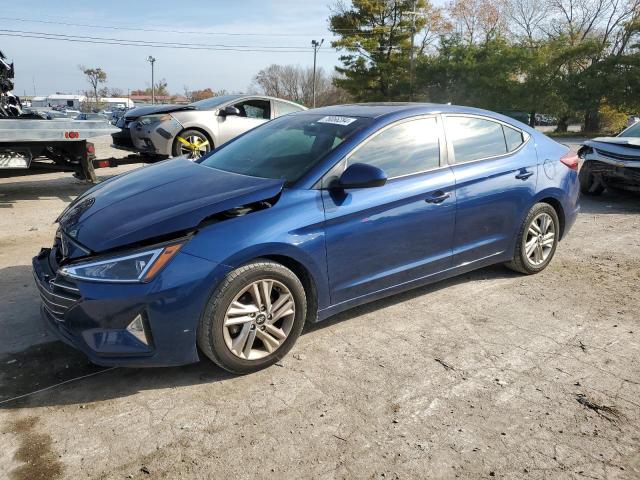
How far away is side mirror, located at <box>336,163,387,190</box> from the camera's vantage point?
131 inches

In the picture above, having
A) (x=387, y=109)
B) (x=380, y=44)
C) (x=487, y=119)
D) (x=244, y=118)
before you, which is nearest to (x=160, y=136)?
(x=244, y=118)

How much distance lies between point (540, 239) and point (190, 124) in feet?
20.4

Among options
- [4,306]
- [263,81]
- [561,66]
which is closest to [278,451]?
[4,306]

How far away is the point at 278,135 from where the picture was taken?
4.16 metres

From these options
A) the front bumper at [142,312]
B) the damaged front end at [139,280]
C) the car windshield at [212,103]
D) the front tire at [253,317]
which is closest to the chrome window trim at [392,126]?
the damaged front end at [139,280]

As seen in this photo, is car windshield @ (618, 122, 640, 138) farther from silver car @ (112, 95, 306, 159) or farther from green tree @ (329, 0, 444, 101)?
green tree @ (329, 0, 444, 101)

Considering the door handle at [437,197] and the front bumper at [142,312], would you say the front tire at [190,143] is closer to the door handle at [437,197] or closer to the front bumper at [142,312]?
the door handle at [437,197]

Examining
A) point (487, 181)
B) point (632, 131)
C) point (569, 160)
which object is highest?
point (632, 131)

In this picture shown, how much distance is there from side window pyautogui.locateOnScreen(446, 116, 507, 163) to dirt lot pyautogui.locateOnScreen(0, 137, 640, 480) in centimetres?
118

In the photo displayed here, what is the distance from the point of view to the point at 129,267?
2.80 metres

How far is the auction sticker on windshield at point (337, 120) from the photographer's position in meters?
3.90

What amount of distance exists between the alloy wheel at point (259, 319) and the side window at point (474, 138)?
74.1 inches

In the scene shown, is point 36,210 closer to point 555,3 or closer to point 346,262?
point 346,262

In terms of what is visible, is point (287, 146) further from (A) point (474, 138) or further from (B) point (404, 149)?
(A) point (474, 138)
